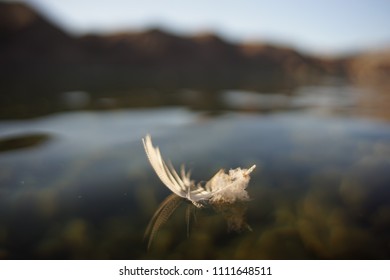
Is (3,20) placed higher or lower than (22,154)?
higher

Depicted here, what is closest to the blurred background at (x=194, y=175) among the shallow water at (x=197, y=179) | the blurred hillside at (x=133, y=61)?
the shallow water at (x=197, y=179)

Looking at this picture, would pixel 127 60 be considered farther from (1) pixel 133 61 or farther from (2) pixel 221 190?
(2) pixel 221 190

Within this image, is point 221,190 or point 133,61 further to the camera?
point 133,61

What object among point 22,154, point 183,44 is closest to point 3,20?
point 183,44

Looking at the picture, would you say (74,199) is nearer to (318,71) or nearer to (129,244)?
(129,244)

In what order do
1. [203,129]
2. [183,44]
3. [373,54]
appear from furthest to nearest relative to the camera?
[373,54] → [183,44] → [203,129]

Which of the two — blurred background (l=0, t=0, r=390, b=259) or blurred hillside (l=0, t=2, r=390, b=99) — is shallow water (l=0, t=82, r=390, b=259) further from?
blurred hillside (l=0, t=2, r=390, b=99)

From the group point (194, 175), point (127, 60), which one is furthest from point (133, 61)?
point (194, 175)

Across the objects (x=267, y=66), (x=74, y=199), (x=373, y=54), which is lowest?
(x=74, y=199)
